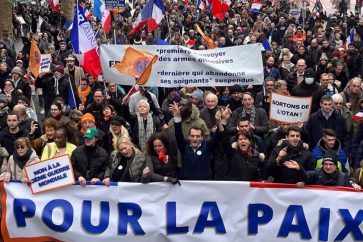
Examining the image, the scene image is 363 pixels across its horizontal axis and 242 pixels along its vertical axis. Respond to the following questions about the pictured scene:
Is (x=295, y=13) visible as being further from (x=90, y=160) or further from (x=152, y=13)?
(x=90, y=160)

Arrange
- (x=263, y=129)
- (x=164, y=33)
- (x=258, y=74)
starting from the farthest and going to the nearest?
(x=164, y=33) < (x=258, y=74) < (x=263, y=129)

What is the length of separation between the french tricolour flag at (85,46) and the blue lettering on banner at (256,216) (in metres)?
4.69

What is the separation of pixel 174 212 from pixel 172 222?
10 centimetres

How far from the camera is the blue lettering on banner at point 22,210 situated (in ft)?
20.6

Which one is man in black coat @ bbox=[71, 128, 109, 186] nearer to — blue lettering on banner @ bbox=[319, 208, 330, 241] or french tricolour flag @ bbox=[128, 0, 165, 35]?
blue lettering on banner @ bbox=[319, 208, 330, 241]

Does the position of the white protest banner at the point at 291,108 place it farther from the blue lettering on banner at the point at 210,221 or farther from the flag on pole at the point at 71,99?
the flag on pole at the point at 71,99

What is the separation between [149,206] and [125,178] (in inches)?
14.8

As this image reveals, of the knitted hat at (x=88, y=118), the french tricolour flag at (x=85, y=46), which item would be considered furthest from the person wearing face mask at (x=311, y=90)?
the french tricolour flag at (x=85, y=46)

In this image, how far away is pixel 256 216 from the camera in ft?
20.5

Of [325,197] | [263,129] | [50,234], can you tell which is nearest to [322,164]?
[325,197]

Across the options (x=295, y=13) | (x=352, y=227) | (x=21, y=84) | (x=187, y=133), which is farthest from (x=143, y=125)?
(x=295, y=13)

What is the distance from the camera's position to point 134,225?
6.25 m

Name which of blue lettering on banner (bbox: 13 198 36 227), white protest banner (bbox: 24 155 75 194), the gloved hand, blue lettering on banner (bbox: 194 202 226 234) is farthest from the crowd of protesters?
blue lettering on banner (bbox: 194 202 226 234)

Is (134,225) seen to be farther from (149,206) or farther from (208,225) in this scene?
(208,225)
